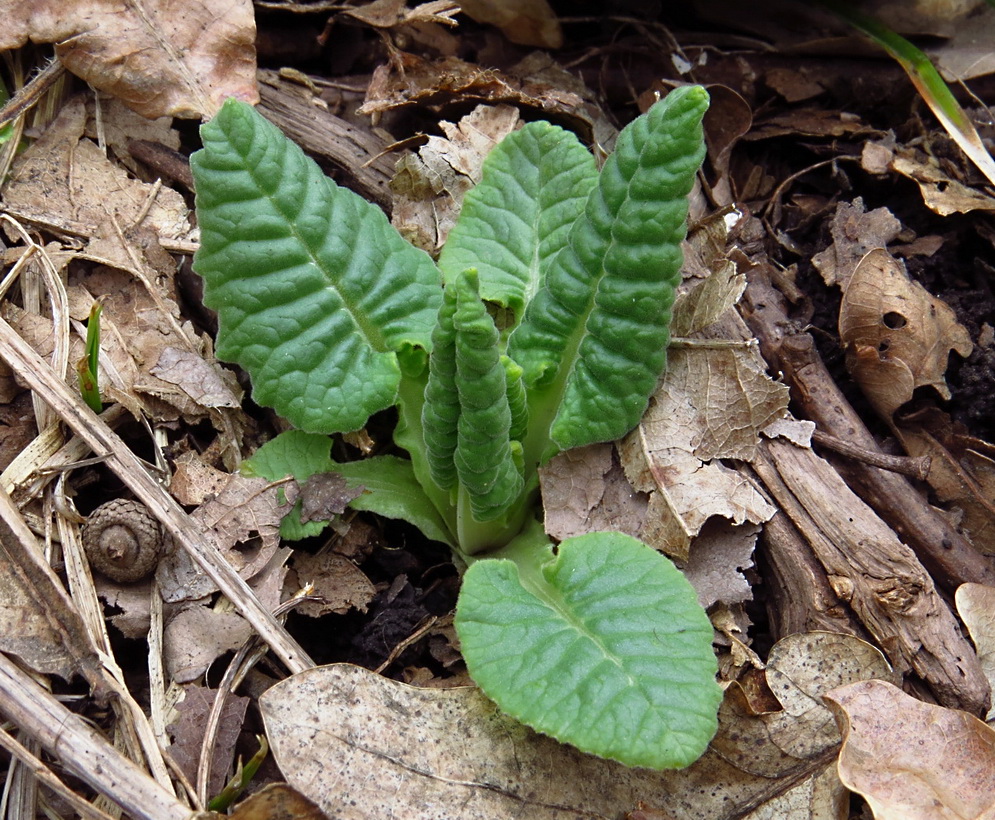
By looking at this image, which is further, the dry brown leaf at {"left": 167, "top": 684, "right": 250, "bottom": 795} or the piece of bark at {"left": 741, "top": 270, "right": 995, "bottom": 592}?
the piece of bark at {"left": 741, "top": 270, "right": 995, "bottom": 592}

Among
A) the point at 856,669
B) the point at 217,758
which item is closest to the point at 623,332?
the point at 856,669

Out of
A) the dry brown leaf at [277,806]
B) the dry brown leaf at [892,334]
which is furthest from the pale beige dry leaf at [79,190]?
the dry brown leaf at [892,334]

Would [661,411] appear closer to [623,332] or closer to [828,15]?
[623,332]

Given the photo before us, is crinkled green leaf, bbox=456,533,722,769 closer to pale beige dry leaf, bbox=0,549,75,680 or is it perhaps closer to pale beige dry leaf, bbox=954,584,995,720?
pale beige dry leaf, bbox=954,584,995,720

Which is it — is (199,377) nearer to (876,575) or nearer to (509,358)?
(509,358)

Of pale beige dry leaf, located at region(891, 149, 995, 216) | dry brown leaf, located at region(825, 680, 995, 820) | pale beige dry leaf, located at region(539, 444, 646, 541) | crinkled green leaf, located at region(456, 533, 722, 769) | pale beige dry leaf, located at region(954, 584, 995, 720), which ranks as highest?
pale beige dry leaf, located at region(891, 149, 995, 216)

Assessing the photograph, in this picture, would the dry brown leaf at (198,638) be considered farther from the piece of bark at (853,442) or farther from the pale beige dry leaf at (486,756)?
the piece of bark at (853,442)

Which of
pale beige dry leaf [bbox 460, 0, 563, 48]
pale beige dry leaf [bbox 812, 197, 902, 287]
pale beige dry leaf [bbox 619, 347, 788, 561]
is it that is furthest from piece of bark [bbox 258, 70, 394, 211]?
pale beige dry leaf [bbox 812, 197, 902, 287]
